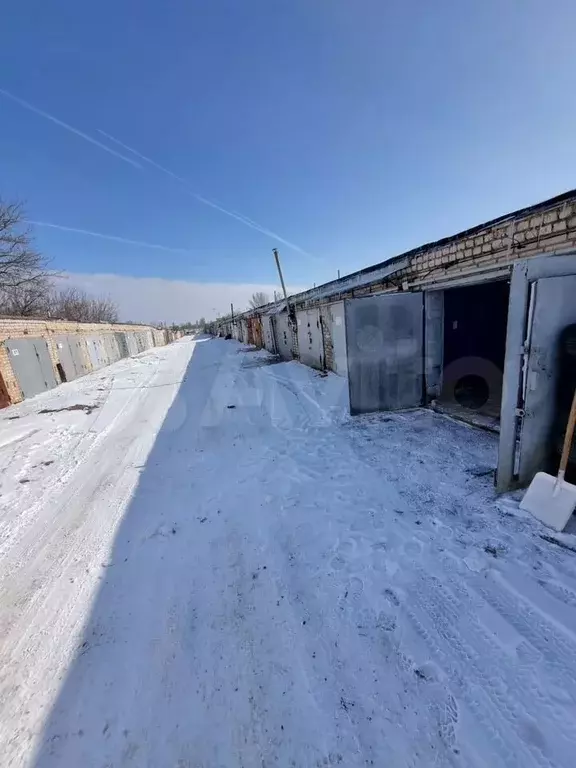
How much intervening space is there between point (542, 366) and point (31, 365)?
15.7m

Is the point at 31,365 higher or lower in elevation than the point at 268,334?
higher

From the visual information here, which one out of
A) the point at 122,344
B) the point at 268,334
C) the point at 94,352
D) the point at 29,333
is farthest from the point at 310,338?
the point at 122,344

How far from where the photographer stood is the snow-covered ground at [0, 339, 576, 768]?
1597 millimetres

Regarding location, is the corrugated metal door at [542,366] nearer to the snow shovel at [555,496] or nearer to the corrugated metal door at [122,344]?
the snow shovel at [555,496]

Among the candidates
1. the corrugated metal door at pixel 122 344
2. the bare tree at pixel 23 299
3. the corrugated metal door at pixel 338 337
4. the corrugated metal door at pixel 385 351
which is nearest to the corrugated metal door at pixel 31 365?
the bare tree at pixel 23 299

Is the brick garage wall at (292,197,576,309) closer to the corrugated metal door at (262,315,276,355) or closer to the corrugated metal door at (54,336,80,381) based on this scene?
the corrugated metal door at (262,315,276,355)

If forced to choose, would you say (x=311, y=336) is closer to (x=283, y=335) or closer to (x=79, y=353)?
(x=283, y=335)

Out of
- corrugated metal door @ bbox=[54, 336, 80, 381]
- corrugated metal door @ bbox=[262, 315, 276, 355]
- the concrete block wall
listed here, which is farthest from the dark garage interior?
corrugated metal door @ bbox=[54, 336, 80, 381]

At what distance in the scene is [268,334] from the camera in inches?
763

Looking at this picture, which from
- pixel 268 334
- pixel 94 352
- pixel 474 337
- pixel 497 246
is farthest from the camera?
pixel 94 352

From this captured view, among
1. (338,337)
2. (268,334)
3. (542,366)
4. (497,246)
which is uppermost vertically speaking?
(497,246)

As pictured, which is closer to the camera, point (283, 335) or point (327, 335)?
point (327, 335)

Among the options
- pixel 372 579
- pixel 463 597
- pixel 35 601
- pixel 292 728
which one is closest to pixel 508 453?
pixel 463 597

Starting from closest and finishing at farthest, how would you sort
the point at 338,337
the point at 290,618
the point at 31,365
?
the point at 290,618 < the point at 338,337 < the point at 31,365
